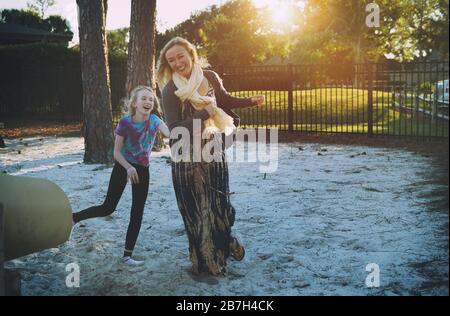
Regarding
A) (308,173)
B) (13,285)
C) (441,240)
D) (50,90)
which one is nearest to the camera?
(13,285)

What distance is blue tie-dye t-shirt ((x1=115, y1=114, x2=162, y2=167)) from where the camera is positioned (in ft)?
14.4

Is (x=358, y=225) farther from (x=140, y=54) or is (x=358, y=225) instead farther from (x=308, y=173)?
(x=140, y=54)

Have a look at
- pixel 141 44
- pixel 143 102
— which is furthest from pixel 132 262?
pixel 141 44

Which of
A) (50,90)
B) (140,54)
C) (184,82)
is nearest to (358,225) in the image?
(184,82)

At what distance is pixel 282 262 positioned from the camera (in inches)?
183

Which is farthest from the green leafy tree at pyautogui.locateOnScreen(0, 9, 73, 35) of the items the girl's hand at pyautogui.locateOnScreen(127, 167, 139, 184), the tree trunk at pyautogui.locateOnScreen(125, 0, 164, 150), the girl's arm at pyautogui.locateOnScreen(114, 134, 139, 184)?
the girl's hand at pyautogui.locateOnScreen(127, 167, 139, 184)

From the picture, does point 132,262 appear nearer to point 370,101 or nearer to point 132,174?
point 132,174

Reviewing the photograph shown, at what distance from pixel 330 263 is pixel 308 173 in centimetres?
452

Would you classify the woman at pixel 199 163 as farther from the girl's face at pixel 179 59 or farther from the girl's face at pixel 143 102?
the girl's face at pixel 143 102

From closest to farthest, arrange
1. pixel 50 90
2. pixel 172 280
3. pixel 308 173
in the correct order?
pixel 172 280 → pixel 308 173 → pixel 50 90

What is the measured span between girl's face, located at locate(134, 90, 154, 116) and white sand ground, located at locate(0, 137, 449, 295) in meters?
1.38

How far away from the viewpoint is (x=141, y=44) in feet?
35.7

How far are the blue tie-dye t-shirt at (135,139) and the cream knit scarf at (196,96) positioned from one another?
0.63 metres

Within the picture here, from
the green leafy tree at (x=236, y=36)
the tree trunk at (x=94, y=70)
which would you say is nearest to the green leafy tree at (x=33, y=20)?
the green leafy tree at (x=236, y=36)
